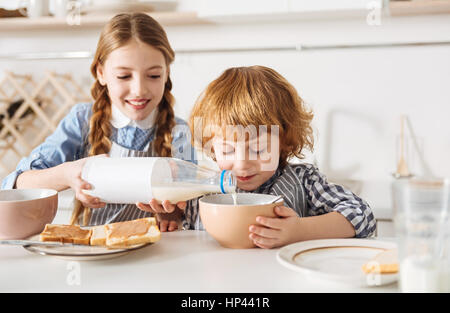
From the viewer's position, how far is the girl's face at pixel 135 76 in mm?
1124

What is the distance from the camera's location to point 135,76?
44.2 inches

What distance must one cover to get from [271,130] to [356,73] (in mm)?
1110

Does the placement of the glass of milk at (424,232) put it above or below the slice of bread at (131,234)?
above

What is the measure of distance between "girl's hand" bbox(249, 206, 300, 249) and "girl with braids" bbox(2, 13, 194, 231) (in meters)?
0.54

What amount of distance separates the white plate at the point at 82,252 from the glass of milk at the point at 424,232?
1.07ft

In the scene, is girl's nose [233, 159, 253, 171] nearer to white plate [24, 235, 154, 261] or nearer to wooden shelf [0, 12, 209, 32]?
white plate [24, 235, 154, 261]

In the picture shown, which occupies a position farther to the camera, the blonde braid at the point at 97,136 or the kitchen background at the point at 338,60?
the kitchen background at the point at 338,60

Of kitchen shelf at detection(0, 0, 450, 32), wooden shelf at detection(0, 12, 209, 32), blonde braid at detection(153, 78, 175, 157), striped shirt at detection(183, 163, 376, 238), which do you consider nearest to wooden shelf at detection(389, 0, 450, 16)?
kitchen shelf at detection(0, 0, 450, 32)

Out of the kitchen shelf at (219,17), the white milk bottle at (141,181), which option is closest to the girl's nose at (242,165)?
the white milk bottle at (141,181)

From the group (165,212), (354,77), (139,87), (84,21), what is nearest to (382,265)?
(165,212)

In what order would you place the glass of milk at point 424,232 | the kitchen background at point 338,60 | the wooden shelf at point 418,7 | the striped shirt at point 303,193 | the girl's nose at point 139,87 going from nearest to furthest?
1. the glass of milk at point 424,232
2. the striped shirt at point 303,193
3. the girl's nose at point 139,87
4. the wooden shelf at point 418,7
5. the kitchen background at point 338,60

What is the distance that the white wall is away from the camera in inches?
72.9

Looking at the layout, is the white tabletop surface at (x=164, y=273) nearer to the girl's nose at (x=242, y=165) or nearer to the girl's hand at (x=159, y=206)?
the girl's hand at (x=159, y=206)

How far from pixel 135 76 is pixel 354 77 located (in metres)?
1.09
